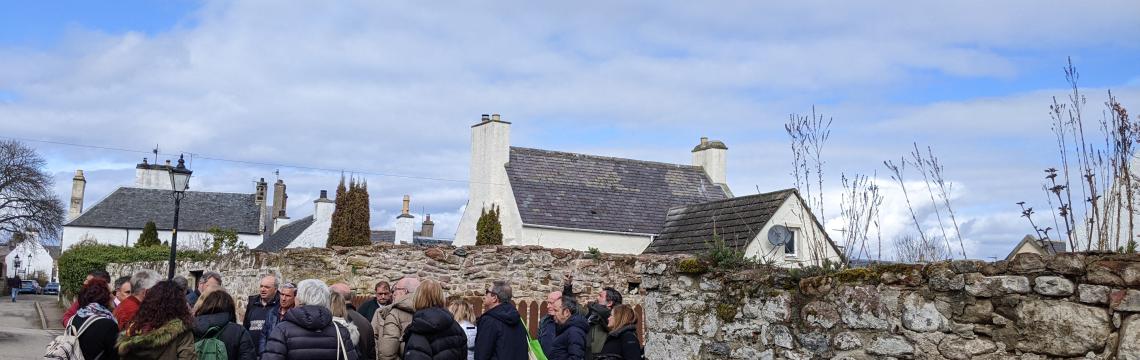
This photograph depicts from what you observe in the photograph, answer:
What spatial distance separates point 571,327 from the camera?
784 centimetres

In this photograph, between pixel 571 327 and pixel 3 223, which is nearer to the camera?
pixel 571 327

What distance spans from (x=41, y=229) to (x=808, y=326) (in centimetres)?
5208

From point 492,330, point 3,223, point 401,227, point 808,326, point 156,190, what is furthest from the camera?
point 156,190

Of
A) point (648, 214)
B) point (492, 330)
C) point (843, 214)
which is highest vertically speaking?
point (648, 214)

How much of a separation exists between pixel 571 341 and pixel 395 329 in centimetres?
143

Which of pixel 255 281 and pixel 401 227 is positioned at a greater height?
pixel 401 227

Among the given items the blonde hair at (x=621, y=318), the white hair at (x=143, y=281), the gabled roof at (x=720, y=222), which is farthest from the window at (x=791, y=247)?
the white hair at (x=143, y=281)

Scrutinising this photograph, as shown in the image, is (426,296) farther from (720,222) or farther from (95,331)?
(720,222)

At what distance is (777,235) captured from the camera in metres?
16.6

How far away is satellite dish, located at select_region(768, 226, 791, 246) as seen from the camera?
16.2m

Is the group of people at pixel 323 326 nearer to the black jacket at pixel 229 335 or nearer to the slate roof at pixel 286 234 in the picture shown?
the black jacket at pixel 229 335

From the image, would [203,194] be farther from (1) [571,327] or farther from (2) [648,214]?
(1) [571,327]

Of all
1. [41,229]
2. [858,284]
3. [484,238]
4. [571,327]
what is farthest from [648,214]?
[41,229]

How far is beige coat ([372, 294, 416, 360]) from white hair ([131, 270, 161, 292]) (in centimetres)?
187
